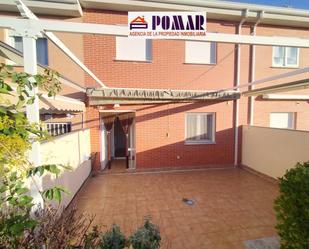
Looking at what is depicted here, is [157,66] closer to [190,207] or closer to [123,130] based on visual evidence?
[123,130]

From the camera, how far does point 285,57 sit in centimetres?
1134

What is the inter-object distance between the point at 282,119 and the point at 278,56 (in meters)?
3.52

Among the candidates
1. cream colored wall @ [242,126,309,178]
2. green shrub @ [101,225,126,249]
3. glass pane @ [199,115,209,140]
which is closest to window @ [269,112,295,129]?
cream colored wall @ [242,126,309,178]

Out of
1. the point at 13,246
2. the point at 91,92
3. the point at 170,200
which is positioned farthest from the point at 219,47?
the point at 13,246

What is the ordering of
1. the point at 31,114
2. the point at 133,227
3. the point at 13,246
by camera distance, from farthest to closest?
the point at 133,227, the point at 31,114, the point at 13,246

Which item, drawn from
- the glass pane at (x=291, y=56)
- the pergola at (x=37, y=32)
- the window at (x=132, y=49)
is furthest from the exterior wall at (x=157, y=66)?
the pergola at (x=37, y=32)

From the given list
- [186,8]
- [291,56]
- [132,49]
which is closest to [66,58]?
[132,49]

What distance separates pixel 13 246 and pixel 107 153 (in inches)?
348

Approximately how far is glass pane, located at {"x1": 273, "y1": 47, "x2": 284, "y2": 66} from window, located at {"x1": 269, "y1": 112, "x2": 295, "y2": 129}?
279 cm

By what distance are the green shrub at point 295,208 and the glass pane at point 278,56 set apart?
931cm

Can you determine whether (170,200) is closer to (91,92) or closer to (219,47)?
(91,92)

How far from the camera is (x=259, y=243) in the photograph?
15.7ft

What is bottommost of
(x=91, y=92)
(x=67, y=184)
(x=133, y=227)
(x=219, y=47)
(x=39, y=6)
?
(x=133, y=227)

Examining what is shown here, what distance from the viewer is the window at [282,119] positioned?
38.8 ft
